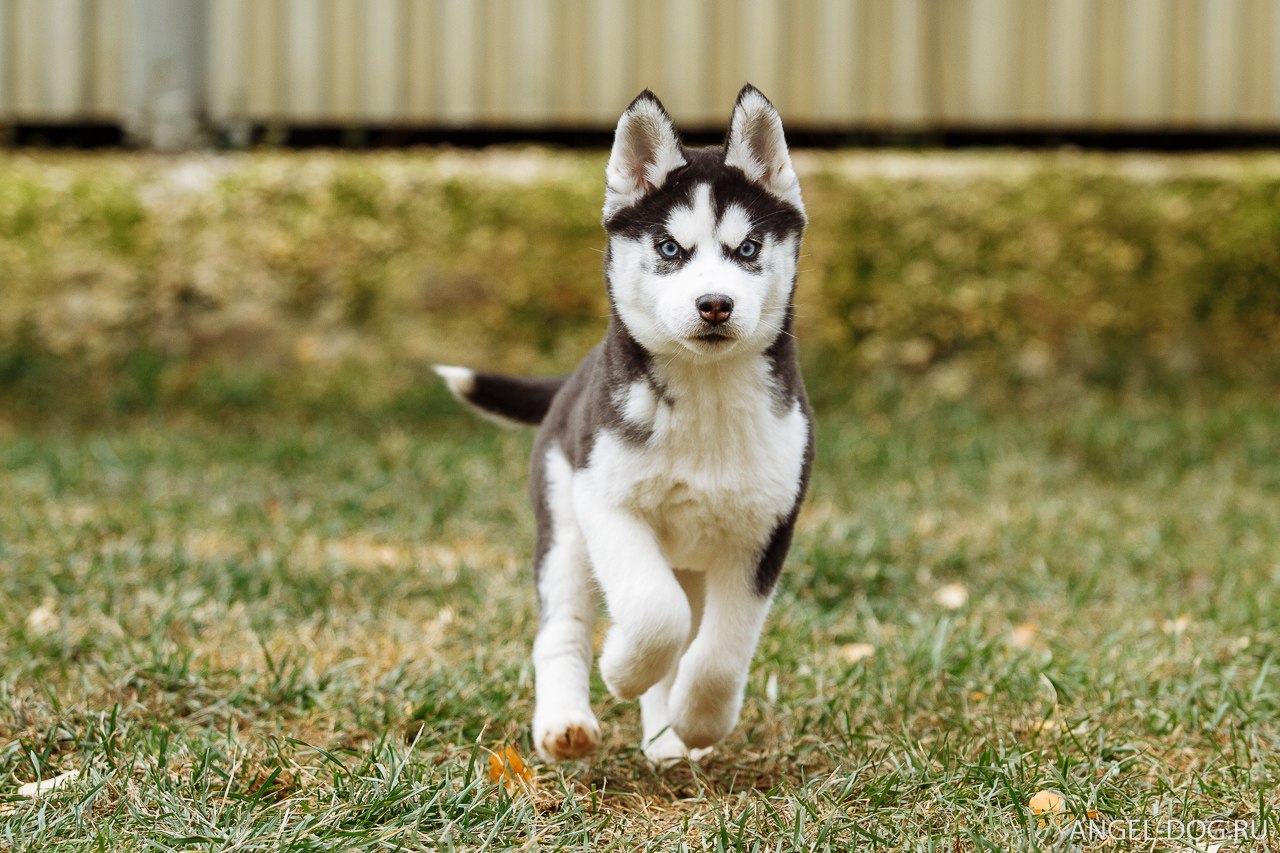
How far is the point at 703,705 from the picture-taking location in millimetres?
2596

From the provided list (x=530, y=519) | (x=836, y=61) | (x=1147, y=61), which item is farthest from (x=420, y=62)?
(x=1147, y=61)

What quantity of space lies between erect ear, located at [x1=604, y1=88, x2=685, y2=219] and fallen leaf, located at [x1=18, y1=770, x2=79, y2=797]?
1.48 metres

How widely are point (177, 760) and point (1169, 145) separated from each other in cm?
671

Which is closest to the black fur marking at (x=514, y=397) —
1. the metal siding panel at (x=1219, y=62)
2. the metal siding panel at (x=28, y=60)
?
the metal siding panel at (x=28, y=60)

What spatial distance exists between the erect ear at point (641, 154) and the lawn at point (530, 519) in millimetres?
1155

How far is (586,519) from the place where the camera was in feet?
8.59

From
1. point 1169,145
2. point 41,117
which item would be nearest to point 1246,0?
point 1169,145

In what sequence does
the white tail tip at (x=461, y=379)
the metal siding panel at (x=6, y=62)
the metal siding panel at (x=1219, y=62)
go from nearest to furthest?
the white tail tip at (x=461, y=379) → the metal siding panel at (x=1219, y=62) → the metal siding panel at (x=6, y=62)

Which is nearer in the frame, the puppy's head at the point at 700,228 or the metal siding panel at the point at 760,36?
the puppy's head at the point at 700,228

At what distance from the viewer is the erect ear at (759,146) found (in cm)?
249

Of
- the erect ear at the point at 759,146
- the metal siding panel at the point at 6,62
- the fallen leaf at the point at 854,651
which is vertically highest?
the metal siding panel at the point at 6,62

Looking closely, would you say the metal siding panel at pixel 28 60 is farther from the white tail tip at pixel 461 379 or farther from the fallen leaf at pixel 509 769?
the fallen leaf at pixel 509 769

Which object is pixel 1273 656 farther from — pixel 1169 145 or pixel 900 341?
pixel 1169 145

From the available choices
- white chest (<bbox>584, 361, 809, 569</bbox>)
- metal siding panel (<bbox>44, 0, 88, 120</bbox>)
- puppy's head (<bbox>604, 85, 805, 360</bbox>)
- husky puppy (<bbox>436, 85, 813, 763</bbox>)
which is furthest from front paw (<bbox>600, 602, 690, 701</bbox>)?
metal siding panel (<bbox>44, 0, 88, 120</bbox>)
